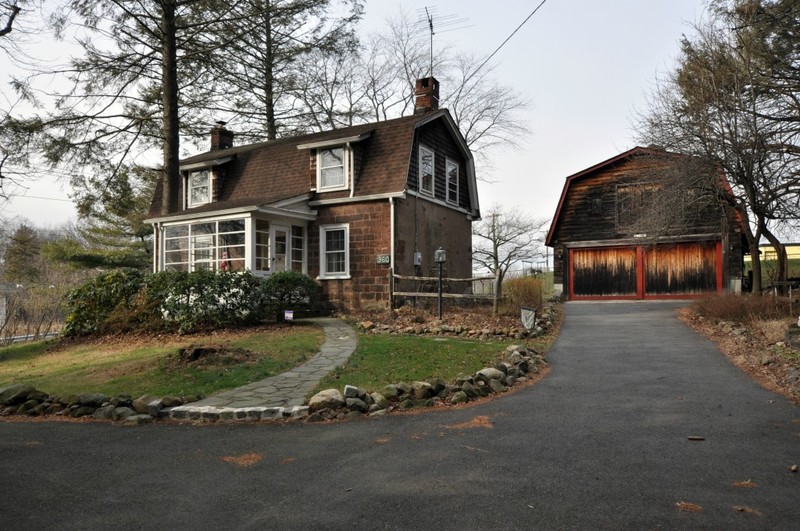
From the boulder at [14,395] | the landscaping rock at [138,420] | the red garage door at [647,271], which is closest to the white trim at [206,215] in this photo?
the boulder at [14,395]

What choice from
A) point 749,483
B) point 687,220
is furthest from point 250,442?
point 687,220

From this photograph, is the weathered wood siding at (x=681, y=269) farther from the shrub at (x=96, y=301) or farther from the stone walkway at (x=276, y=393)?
the shrub at (x=96, y=301)

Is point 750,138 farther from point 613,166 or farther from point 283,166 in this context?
point 283,166

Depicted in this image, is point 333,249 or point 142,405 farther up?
point 333,249

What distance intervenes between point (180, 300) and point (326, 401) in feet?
27.9

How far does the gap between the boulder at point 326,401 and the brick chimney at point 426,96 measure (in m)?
15.5

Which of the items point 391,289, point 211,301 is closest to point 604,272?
point 391,289

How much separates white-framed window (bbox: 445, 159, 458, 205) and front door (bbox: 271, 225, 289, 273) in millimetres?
6440

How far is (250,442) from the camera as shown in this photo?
5648mm

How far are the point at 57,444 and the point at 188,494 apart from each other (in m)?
2.46

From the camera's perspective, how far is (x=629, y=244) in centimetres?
2286

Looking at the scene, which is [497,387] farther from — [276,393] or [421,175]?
[421,175]

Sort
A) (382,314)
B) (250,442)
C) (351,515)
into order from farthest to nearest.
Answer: (382,314) → (250,442) → (351,515)

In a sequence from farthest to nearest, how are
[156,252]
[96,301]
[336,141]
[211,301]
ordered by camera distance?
[156,252], [336,141], [96,301], [211,301]
